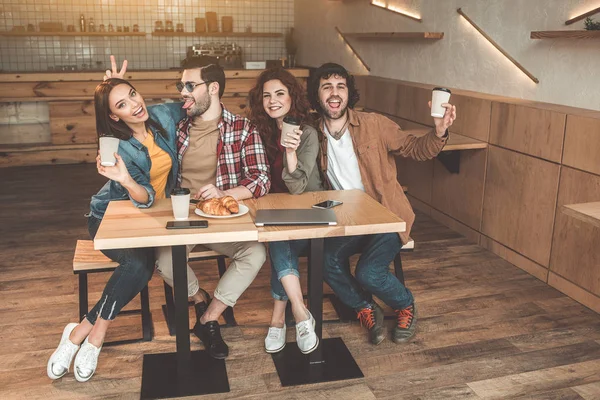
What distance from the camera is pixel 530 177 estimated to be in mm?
3482

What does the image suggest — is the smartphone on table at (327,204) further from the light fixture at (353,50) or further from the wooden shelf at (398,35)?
the light fixture at (353,50)

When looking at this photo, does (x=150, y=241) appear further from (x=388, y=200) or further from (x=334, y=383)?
(x=388, y=200)

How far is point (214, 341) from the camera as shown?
2.60 meters

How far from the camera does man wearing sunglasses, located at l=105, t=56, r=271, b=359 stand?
Answer: 8.45 ft

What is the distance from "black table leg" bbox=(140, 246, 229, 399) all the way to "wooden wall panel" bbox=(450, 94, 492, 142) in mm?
2243

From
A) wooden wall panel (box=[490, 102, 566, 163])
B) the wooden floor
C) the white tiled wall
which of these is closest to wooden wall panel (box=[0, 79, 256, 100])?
the white tiled wall

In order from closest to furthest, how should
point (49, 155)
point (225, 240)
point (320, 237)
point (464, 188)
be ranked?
point (225, 240), point (320, 237), point (464, 188), point (49, 155)

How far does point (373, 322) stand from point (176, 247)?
1013 mm

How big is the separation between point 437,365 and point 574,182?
1.28m

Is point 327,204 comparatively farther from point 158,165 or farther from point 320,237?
point 158,165

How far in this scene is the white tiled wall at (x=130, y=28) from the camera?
286 inches

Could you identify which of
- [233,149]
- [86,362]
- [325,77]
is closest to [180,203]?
[233,149]

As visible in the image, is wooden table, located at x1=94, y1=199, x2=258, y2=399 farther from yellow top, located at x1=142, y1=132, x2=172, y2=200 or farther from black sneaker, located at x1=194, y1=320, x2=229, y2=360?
yellow top, located at x1=142, y1=132, x2=172, y2=200

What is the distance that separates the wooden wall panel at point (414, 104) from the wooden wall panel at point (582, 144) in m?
1.33
